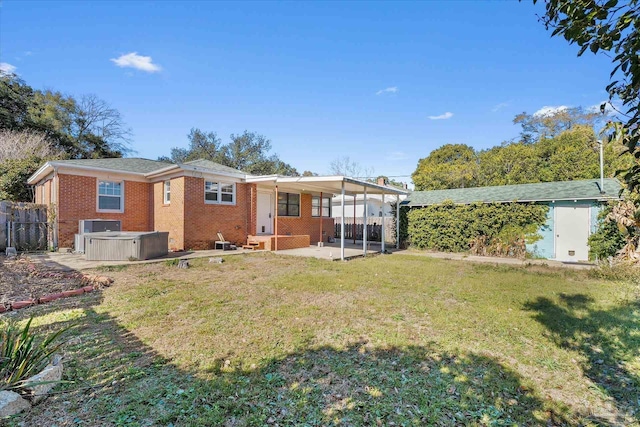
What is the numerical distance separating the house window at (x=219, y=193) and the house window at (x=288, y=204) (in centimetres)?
256

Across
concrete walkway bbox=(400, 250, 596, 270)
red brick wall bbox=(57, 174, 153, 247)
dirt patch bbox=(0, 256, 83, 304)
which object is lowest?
concrete walkway bbox=(400, 250, 596, 270)

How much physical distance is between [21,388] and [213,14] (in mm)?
11927

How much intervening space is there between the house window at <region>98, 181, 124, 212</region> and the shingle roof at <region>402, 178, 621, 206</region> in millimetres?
14207

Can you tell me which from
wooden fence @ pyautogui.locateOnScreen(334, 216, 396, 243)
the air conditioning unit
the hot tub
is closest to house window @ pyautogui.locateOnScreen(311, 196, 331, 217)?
wooden fence @ pyautogui.locateOnScreen(334, 216, 396, 243)

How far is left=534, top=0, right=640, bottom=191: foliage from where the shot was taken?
5.41ft

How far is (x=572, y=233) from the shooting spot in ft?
41.1

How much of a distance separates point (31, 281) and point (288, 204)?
10.9 m

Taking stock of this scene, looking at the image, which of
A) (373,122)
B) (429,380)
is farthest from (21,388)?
(373,122)

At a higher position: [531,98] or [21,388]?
[531,98]

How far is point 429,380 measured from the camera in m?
3.34

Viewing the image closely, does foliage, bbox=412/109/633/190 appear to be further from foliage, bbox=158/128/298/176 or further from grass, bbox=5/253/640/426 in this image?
grass, bbox=5/253/640/426

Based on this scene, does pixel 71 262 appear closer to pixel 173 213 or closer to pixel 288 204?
pixel 173 213

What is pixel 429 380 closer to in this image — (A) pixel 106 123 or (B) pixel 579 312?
(B) pixel 579 312

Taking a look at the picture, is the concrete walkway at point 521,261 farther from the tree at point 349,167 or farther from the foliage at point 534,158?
the tree at point 349,167
